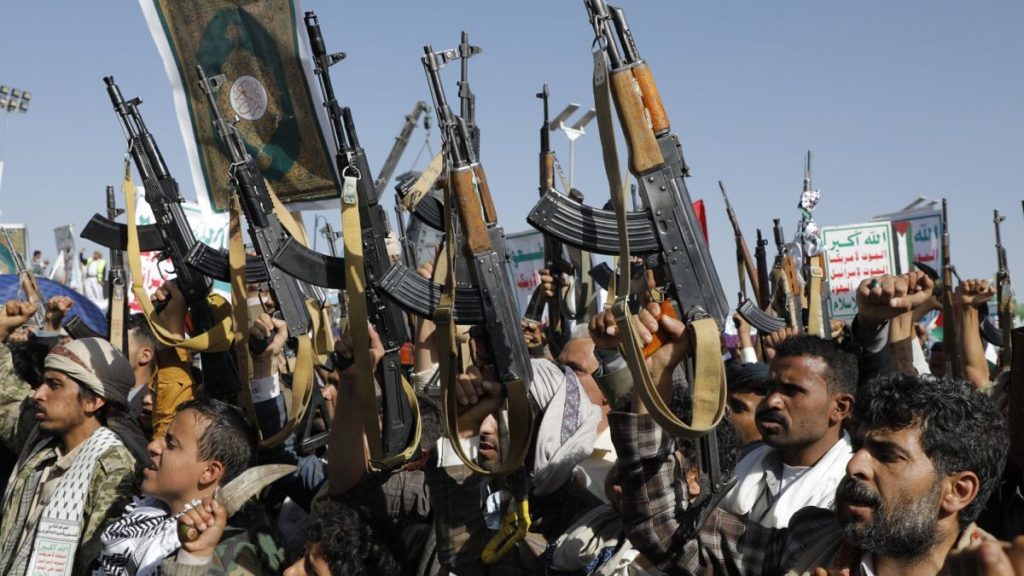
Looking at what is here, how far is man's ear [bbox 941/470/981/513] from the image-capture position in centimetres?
276

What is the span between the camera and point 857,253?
12156 mm

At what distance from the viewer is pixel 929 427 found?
9.25 ft

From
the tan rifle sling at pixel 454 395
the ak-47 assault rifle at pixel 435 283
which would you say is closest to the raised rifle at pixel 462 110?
the ak-47 assault rifle at pixel 435 283

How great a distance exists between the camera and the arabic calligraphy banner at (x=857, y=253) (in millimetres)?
12133

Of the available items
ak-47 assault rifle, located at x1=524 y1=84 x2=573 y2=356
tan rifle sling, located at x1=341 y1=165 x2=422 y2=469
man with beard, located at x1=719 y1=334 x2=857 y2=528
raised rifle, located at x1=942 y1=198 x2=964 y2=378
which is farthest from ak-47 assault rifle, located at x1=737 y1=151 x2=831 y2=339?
tan rifle sling, located at x1=341 y1=165 x2=422 y2=469

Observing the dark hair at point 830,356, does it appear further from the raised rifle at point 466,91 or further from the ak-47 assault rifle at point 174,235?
the ak-47 assault rifle at point 174,235

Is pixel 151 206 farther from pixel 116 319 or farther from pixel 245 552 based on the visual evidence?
pixel 245 552

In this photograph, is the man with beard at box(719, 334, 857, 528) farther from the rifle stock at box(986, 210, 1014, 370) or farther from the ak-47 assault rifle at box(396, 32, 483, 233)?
the ak-47 assault rifle at box(396, 32, 483, 233)

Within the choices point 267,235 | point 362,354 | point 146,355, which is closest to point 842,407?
point 362,354

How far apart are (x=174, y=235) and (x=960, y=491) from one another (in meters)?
4.70

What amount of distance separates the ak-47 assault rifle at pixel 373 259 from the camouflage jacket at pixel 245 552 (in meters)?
0.56

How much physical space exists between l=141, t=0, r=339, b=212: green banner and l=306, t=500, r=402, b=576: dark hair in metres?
2.41

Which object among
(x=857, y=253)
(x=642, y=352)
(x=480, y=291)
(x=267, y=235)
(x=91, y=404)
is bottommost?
(x=857, y=253)

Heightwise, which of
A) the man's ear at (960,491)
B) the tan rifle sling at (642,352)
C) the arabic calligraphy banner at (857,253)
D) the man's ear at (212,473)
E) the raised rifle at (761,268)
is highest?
the tan rifle sling at (642,352)
